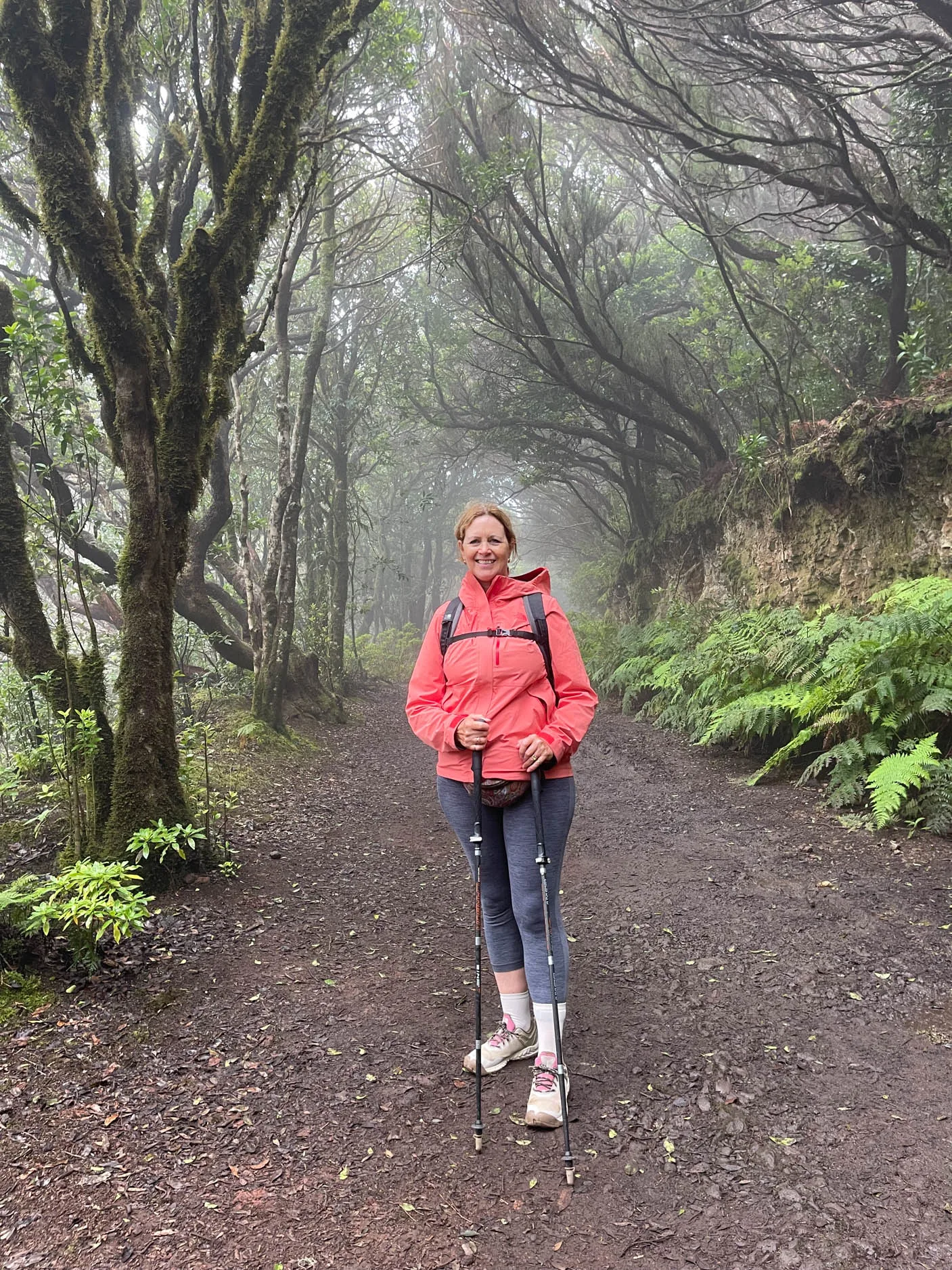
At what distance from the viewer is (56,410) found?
193 inches

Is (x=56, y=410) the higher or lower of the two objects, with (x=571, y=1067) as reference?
higher

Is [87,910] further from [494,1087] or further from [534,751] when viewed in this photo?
[534,751]

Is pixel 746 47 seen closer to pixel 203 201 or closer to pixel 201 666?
pixel 203 201

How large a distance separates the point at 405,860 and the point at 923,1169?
412 cm

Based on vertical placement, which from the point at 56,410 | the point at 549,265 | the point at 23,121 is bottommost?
the point at 56,410

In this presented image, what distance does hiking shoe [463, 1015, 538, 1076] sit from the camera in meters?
3.06

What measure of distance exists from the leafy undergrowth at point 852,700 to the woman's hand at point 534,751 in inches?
129

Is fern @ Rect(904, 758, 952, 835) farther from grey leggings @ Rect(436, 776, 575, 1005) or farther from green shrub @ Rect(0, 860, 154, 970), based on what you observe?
green shrub @ Rect(0, 860, 154, 970)

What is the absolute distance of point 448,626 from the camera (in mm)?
3107

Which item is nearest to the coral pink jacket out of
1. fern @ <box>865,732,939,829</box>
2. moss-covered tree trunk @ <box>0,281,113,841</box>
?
moss-covered tree trunk @ <box>0,281,113,841</box>

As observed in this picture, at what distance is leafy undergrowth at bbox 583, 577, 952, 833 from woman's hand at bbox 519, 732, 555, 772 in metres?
3.28

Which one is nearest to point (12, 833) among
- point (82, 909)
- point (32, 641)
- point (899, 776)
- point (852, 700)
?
point (32, 641)

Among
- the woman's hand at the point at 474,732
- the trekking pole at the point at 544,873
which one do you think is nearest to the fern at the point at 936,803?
the trekking pole at the point at 544,873

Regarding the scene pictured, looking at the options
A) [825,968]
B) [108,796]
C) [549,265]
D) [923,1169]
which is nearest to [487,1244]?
[923,1169]
